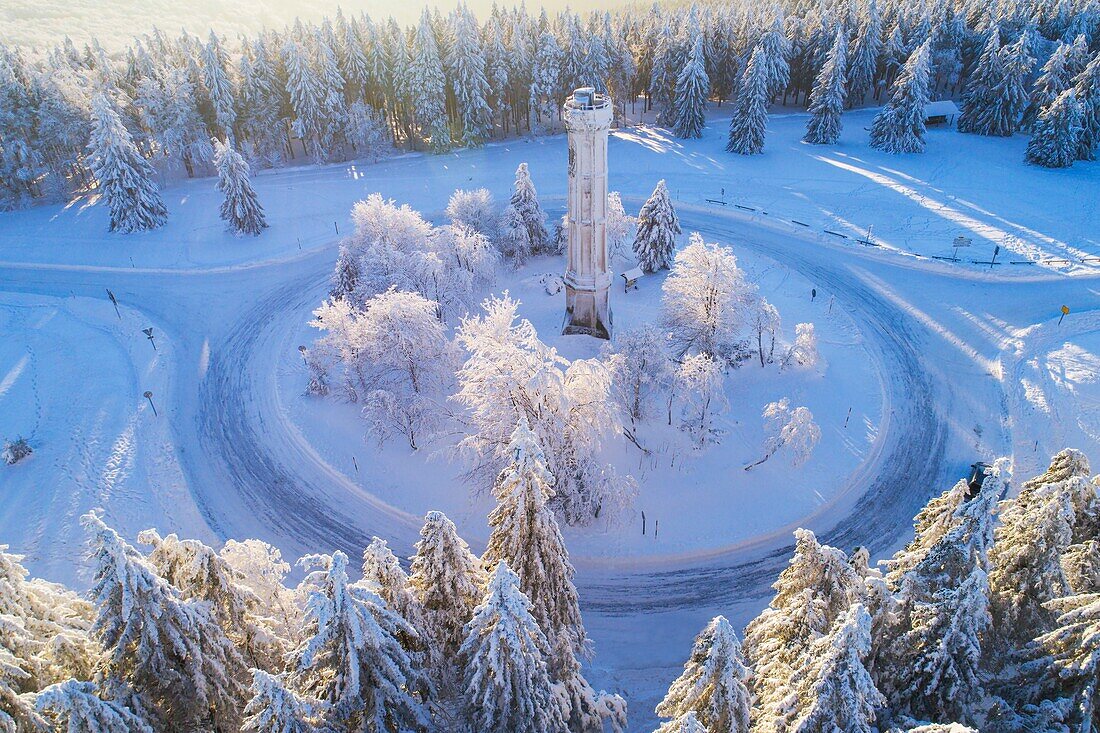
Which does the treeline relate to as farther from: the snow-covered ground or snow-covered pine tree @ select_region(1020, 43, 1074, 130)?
the snow-covered ground

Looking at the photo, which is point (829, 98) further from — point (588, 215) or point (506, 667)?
point (506, 667)

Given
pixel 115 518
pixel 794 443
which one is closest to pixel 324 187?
pixel 115 518

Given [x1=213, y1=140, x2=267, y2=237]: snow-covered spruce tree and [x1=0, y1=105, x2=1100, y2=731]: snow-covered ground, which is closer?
[x1=0, y1=105, x2=1100, y2=731]: snow-covered ground

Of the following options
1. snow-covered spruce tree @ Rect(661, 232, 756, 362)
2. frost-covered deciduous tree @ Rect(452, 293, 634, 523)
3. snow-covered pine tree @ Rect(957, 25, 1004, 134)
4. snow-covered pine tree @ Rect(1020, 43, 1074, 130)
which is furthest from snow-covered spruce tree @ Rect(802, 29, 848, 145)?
frost-covered deciduous tree @ Rect(452, 293, 634, 523)

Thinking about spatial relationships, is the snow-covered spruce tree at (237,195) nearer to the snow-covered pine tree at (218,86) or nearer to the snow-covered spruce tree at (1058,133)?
the snow-covered pine tree at (218,86)

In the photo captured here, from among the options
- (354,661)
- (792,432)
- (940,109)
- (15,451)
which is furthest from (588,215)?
(940,109)
